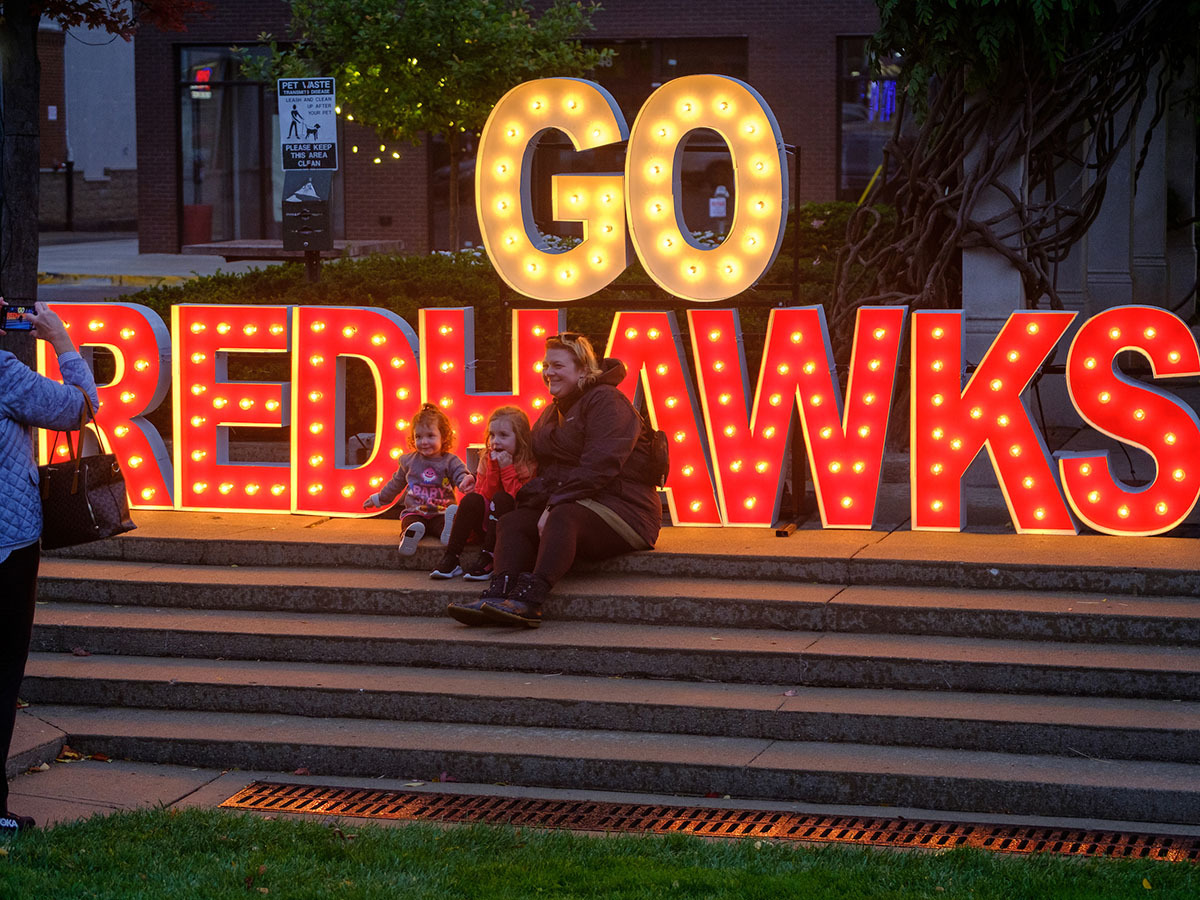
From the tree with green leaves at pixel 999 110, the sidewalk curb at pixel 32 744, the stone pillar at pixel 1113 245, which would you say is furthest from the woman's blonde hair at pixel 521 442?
the stone pillar at pixel 1113 245

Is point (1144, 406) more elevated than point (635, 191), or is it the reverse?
point (635, 191)

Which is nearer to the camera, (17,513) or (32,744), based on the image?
(17,513)

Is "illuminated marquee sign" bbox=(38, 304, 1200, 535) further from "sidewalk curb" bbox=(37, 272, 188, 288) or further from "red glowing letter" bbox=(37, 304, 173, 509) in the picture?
"sidewalk curb" bbox=(37, 272, 188, 288)

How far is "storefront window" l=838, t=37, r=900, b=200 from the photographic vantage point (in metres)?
25.1

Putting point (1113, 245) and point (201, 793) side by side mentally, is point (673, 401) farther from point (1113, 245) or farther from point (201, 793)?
point (1113, 245)

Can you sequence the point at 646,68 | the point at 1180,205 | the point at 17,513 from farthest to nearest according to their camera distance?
the point at 646,68 → the point at 1180,205 → the point at 17,513

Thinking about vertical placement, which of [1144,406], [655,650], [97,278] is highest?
[97,278]

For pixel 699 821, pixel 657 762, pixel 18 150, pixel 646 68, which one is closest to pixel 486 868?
pixel 699 821

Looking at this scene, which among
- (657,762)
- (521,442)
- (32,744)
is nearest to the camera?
(657,762)

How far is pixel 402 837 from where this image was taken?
575 cm

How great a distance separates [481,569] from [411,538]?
48cm

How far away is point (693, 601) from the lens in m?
7.66

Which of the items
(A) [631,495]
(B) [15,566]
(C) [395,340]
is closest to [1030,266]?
(A) [631,495]

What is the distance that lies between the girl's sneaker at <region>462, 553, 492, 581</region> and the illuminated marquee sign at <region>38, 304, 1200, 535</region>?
1159 millimetres
